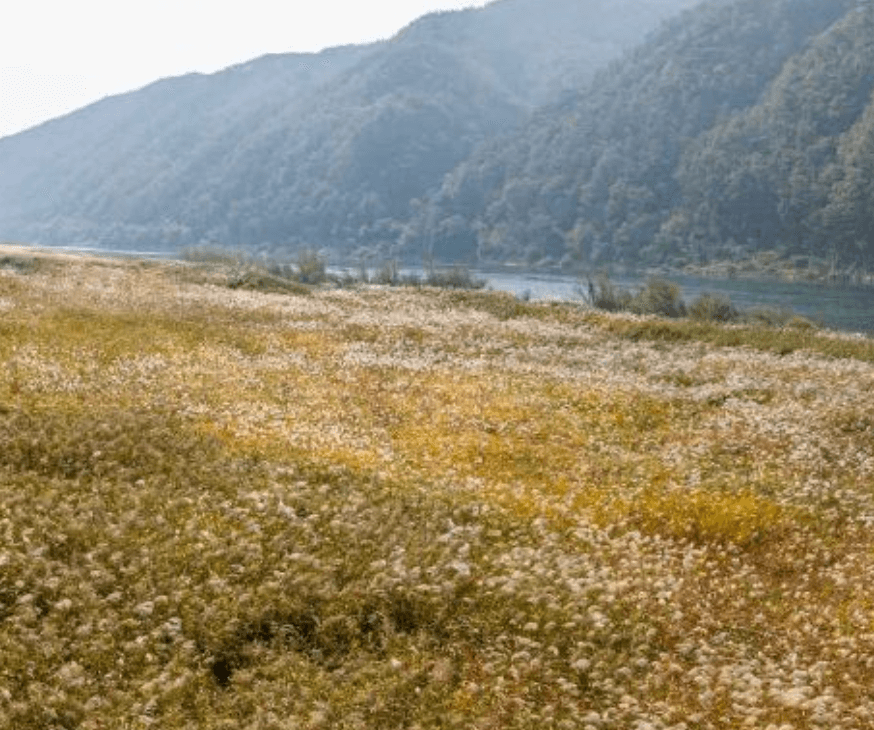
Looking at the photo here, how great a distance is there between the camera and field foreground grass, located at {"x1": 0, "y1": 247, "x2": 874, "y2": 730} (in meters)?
11.8

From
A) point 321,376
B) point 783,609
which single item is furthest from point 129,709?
point 321,376

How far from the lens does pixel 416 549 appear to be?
15.8 metres

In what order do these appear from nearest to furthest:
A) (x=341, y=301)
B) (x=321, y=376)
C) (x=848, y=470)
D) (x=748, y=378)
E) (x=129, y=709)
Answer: (x=129, y=709) → (x=848, y=470) → (x=321, y=376) → (x=748, y=378) → (x=341, y=301)

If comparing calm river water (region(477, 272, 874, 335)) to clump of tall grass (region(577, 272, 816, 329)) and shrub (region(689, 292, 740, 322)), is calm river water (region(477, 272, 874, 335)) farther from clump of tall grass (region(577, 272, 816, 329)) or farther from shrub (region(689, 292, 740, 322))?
shrub (region(689, 292, 740, 322))

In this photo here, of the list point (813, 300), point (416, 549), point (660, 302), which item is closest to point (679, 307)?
point (660, 302)

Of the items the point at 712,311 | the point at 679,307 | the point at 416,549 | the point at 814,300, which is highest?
the point at 712,311

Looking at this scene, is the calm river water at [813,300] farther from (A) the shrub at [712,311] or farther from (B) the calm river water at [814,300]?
(A) the shrub at [712,311]

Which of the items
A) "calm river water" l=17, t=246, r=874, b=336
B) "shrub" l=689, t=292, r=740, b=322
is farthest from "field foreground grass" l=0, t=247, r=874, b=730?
"calm river water" l=17, t=246, r=874, b=336

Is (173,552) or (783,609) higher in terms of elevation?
(173,552)

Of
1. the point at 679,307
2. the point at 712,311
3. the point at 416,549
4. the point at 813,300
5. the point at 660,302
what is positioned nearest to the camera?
the point at 416,549

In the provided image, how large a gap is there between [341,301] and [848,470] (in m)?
40.7

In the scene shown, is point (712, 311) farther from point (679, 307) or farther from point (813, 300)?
point (813, 300)

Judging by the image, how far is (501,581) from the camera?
49.1 feet

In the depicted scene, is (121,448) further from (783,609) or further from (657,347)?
(657,347)
